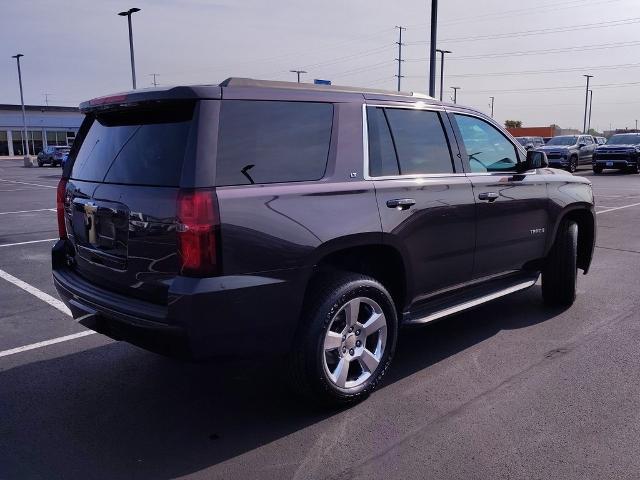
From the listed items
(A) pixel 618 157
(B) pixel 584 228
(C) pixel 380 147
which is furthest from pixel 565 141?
(C) pixel 380 147

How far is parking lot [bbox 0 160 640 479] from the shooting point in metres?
3.09

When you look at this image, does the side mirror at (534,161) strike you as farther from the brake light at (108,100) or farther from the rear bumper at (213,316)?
the brake light at (108,100)

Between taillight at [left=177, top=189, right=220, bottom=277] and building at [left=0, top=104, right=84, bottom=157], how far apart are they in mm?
66539

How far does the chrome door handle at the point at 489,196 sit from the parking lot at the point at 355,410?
3.89 ft

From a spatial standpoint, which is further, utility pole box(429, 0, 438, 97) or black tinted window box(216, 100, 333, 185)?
utility pole box(429, 0, 438, 97)

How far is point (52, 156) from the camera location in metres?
45.0

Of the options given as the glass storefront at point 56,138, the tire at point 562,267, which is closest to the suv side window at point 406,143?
the tire at point 562,267

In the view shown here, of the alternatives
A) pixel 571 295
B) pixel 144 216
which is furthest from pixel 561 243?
pixel 144 216

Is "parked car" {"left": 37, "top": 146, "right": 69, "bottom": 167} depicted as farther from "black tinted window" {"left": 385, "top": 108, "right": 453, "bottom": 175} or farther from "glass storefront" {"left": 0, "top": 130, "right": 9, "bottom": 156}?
"black tinted window" {"left": 385, "top": 108, "right": 453, "bottom": 175}

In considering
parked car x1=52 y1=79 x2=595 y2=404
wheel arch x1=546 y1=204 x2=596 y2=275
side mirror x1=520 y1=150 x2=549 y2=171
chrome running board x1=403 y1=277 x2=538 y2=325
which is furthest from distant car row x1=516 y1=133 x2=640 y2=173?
parked car x1=52 y1=79 x2=595 y2=404

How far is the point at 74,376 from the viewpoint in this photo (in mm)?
4238

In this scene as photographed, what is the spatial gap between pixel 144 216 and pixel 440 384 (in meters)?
2.26

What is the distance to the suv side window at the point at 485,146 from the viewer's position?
4.74 meters

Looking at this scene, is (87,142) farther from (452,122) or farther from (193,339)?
(452,122)
